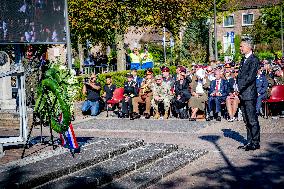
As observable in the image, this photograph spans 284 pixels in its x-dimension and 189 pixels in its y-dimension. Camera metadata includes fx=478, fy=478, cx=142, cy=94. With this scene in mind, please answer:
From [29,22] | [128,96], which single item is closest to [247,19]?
[128,96]

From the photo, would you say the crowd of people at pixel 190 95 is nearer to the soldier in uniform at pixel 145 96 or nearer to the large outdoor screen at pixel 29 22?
the soldier in uniform at pixel 145 96

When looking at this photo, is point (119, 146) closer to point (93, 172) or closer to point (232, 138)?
point (93, 172)

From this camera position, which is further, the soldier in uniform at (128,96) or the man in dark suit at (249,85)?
the soldier in uniform at (128,96)

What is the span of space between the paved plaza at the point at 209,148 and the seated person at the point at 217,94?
0.79m

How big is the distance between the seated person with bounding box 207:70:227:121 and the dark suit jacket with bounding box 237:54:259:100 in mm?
5417

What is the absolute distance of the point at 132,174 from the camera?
29.4 ft

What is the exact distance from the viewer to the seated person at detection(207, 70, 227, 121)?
1600 cm

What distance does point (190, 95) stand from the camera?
16781mm

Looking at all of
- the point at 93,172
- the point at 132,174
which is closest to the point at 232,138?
the point at 132,174

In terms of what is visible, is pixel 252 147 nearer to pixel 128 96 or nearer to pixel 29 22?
pixel 29 22

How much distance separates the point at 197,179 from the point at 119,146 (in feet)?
7.77

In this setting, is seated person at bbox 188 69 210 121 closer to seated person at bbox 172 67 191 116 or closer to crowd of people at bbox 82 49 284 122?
crowd of people at bbox 82 49 284 122

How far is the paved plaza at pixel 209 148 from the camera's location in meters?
8.47

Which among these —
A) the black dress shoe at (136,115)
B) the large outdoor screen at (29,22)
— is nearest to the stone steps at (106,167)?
the large outdoor screen at (29,22)
